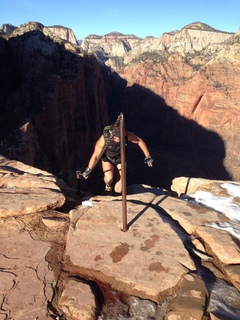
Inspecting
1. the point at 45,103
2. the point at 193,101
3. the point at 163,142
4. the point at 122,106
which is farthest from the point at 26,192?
the point at 122,106

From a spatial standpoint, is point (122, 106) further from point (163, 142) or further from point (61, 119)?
point (61, 119)

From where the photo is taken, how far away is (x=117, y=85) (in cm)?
6694

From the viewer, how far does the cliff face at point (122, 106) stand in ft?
77.3

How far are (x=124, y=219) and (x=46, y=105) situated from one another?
2122 cm

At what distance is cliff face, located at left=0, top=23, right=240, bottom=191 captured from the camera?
23.5 meters

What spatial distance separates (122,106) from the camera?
199 ft

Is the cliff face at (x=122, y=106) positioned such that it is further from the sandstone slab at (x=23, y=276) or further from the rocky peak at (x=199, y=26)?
the rocky peak at (x=199, y=26)

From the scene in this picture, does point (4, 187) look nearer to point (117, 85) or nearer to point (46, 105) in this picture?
point (46, 105)

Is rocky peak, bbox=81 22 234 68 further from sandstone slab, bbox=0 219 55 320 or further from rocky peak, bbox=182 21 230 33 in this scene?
sandstone slab, bbox=0 219 55 320

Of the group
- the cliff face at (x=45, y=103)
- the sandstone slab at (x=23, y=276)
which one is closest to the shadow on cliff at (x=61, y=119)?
the cliff face at (x=45, y=103)

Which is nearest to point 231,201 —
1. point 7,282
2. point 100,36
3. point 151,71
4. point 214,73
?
point 7,282

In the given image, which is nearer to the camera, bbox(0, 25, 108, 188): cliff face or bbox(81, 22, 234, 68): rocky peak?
bbox(0, 25, 108, 188): cliff face

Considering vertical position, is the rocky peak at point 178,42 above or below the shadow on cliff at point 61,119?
above

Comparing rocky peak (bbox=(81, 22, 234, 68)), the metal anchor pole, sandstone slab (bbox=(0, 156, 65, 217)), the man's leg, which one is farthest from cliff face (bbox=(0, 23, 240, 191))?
the metal anchor pole
